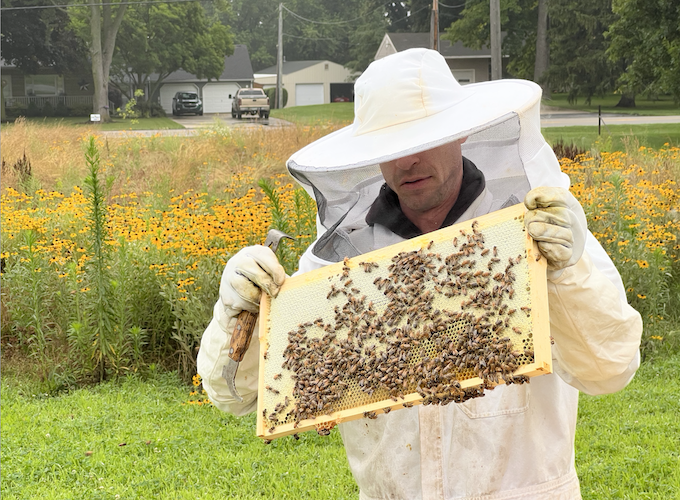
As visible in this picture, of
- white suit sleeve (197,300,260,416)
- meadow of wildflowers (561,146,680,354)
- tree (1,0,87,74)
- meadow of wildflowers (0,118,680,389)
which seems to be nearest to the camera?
white suit sleeve (197,300,260,416)

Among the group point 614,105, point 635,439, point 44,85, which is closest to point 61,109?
point 44,85

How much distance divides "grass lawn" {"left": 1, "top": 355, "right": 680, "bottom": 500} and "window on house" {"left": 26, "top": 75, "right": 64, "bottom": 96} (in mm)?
43234

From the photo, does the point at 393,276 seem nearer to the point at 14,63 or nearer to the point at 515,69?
the point at 515,69

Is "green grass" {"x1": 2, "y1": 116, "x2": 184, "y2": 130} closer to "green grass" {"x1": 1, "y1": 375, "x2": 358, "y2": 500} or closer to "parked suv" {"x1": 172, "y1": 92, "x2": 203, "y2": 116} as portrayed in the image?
"parked suv" {"x1": 172, "y1": 92, "x2": 203, "y2": 116}

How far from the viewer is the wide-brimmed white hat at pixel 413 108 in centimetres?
190

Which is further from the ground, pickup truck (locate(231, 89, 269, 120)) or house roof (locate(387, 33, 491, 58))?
house roof (locate(387, 33, 491, 58))

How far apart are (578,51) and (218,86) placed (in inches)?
1180

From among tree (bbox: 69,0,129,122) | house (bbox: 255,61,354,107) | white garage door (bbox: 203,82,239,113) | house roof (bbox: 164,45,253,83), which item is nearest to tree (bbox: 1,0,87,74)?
tree (bbox: 69,0,129,122)

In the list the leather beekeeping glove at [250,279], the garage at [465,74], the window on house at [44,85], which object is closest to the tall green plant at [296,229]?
the leather beekeeping glove at [250,279]

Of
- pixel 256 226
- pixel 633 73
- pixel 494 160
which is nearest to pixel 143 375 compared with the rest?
pixel 256 226

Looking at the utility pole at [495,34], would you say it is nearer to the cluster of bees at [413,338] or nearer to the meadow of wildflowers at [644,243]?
the meadow of wildflowers at [644,243]

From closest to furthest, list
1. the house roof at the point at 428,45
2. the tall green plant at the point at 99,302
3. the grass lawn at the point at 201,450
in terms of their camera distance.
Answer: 1. the grass lawn at the point at 201,450
2. the tall green plant at the point at 99,302
3. the house roof at the point at 428,45

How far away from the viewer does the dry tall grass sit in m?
10.9

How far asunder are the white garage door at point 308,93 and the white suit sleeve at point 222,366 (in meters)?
61.2
